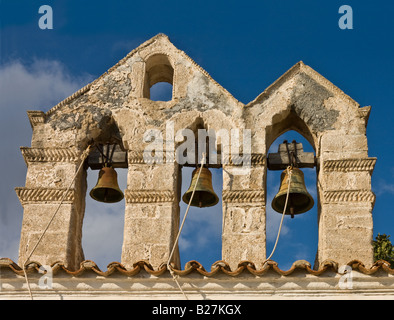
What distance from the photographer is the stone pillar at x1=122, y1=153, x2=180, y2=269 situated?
13383 millimetres

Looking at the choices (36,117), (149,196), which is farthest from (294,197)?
(36,117)

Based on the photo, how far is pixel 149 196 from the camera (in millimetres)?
13805

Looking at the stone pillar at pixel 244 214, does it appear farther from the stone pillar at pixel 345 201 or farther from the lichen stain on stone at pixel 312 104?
the lichen stain on stone at pixel 312 104

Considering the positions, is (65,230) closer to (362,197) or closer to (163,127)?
(163,127)

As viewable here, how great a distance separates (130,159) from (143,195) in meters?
0.67

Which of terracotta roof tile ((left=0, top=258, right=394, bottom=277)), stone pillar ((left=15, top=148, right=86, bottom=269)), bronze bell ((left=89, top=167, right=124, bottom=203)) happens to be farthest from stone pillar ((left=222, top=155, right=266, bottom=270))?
stone pillar ((left=15, top=148, right=86, bottom=269))

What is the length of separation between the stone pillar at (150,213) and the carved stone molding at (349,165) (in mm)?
2025

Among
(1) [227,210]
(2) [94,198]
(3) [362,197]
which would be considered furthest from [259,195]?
(2) [94,198]

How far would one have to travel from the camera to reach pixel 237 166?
14.1 meters

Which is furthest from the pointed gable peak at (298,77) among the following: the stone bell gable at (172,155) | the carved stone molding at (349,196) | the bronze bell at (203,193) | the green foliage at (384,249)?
the green foliage at (384,249)

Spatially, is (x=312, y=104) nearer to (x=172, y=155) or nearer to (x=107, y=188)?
(x=172, y=155)

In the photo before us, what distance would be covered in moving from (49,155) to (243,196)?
8.93ft

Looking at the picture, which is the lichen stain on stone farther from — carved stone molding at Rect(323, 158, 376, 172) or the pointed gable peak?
carved stone molding at Rect(323, 158, 376, 172)
